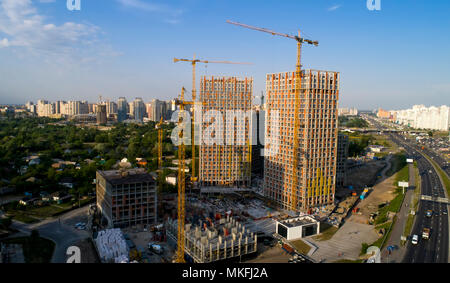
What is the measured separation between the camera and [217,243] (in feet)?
62.0

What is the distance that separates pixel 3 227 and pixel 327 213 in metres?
25.4

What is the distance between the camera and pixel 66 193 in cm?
3167

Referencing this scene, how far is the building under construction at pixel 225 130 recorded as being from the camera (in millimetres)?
34181

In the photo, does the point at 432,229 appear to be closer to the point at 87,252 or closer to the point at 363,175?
the point at 363,175

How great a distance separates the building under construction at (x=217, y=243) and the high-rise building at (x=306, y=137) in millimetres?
8807

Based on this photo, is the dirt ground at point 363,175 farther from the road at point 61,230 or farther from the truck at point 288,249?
the road at point 61,230

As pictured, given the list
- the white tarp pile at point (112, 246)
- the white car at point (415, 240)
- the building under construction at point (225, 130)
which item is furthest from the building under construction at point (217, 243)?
Answer: the building under construction at point (225, 130)

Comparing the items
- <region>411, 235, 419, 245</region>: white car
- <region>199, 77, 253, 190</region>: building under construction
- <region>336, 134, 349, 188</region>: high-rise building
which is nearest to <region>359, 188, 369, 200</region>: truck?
<region>336, 134, 349, 188</region>: high-rise building

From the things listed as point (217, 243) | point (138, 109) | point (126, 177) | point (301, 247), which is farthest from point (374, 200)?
point (138, 109)
